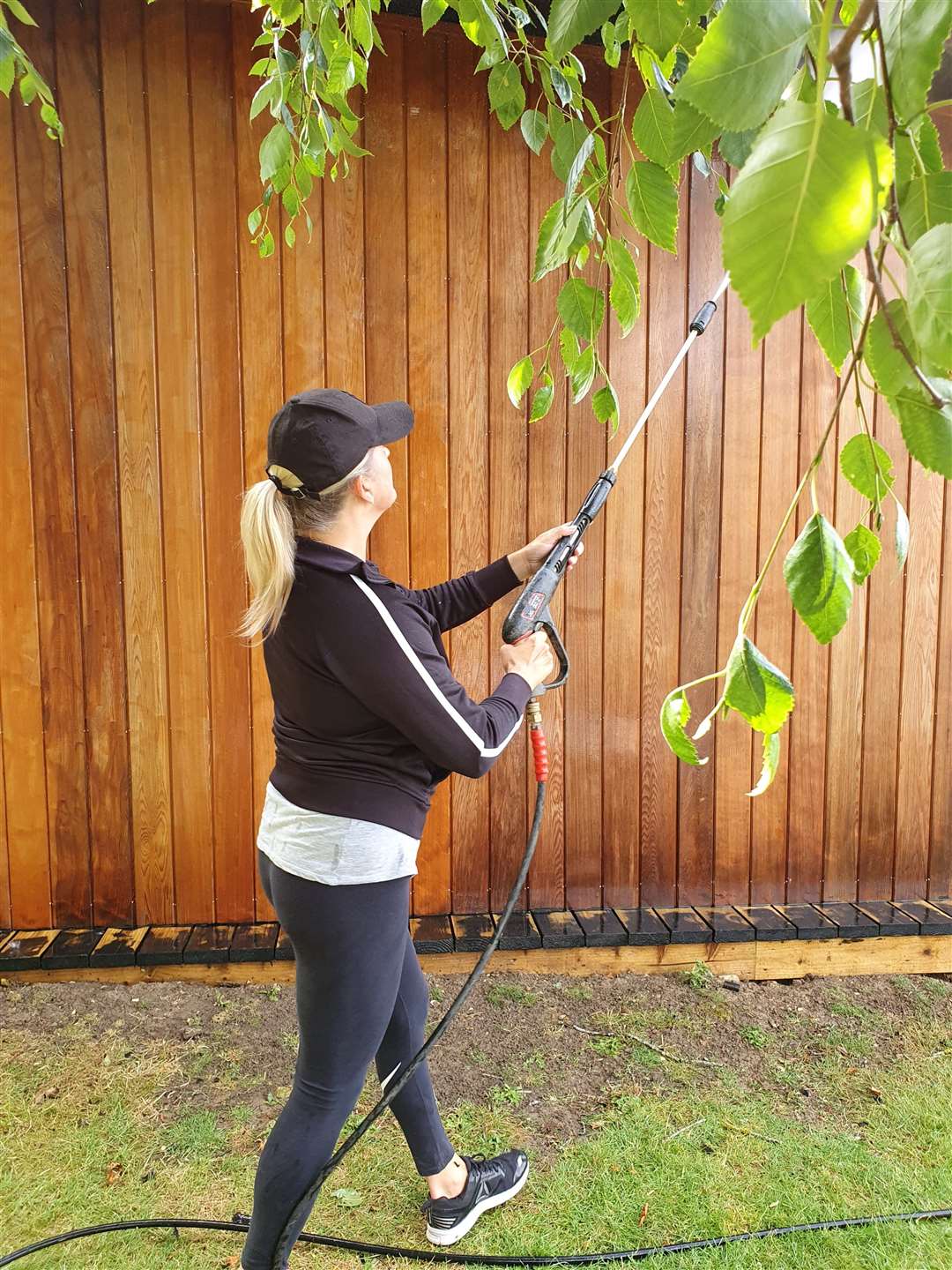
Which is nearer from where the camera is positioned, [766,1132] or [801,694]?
[766,1132]

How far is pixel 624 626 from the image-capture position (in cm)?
284

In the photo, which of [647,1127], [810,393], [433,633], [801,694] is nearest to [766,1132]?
[647,1127]

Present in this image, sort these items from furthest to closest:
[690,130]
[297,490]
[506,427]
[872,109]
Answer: [506,427], [297,490], [690,130], [872,109]

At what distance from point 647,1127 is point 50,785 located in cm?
197

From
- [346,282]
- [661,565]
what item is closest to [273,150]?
[346,282]

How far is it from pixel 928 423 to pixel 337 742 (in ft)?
4.08

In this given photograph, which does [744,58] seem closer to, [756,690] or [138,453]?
[756,690]

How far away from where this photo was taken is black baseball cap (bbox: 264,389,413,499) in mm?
1483

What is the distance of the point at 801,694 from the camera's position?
2916mm

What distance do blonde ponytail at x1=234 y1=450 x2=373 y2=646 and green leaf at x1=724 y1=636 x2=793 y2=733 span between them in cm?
103

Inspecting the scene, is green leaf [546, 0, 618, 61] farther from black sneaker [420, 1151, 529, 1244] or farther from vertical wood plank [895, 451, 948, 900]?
vertical wood plank [895, 451, 948, 900]

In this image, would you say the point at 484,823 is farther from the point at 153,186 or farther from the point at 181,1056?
the point at 153,186

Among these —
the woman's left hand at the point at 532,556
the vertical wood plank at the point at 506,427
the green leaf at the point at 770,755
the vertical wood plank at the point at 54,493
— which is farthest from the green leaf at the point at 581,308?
the vertical wood plank at the point at 54,493

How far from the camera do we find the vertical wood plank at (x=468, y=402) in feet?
8.57
